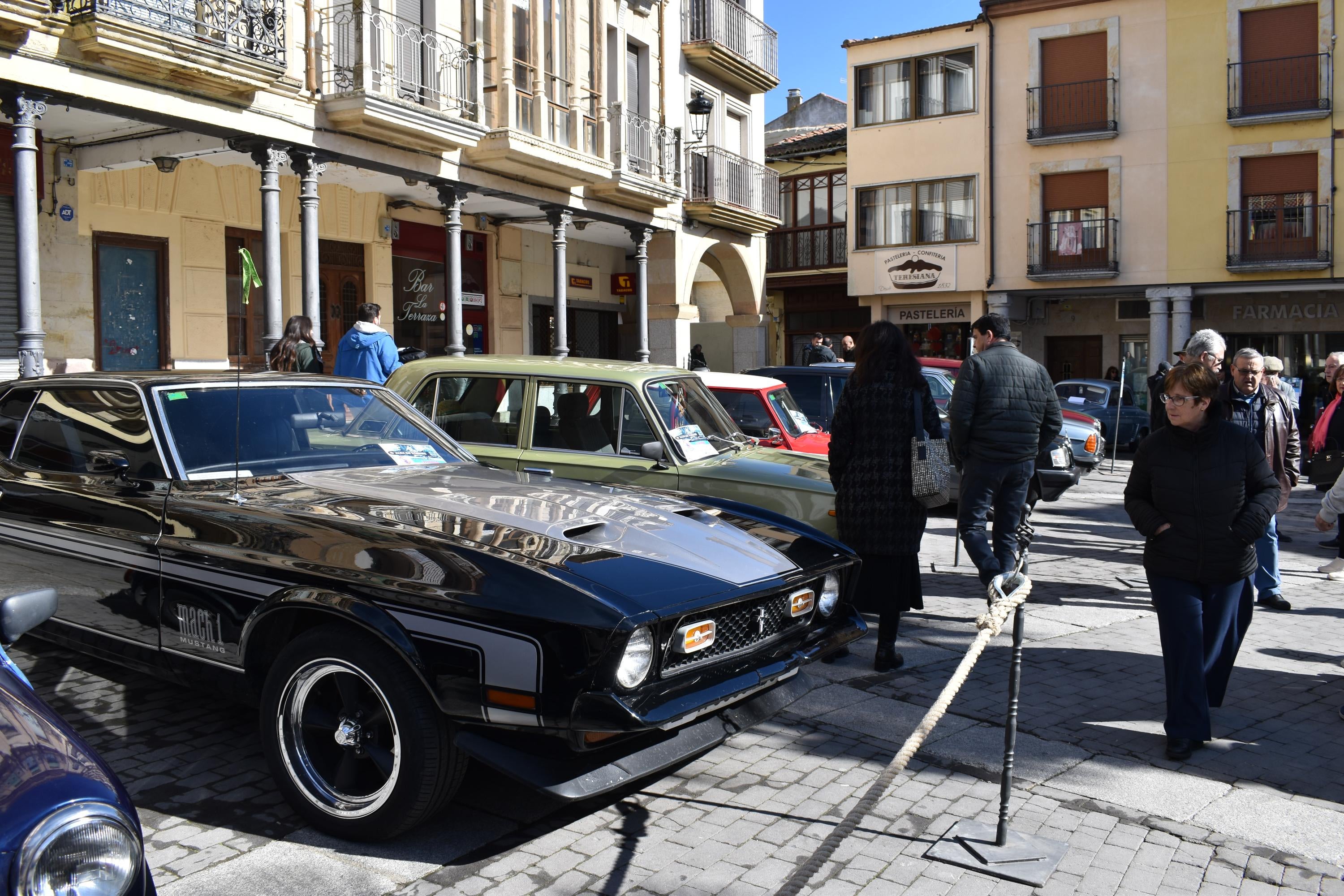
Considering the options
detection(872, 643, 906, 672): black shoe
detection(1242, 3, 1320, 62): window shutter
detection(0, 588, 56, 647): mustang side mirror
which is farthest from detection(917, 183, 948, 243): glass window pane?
detection(0, 588, 56, 647): mustang side mirror

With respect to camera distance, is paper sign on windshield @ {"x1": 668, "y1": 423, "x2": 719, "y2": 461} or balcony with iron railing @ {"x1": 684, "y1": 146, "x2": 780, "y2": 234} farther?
balcony with iron railing @ {"x1": 684, "y1": 146, "x2": 780, "y2": 234}

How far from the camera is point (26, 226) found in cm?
1091

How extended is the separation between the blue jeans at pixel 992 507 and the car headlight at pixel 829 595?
262 centimetres

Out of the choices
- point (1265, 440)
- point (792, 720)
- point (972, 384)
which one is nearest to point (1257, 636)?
point (1265, 440)

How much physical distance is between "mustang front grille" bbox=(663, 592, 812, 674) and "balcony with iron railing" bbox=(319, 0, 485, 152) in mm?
11511

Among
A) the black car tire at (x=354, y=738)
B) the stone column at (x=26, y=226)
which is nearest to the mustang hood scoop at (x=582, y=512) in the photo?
the black car tire at (x=354, y=738)

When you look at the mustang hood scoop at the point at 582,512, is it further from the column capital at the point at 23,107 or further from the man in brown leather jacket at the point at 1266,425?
the column capital at the point at 23,107

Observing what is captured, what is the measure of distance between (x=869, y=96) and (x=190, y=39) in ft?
71.2

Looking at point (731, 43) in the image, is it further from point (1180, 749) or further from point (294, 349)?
point (1180, 749)

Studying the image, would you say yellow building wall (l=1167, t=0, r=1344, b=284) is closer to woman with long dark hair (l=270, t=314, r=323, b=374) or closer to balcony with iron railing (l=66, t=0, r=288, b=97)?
balcony with iron railing (l=66, t=0, r=288, b=97)

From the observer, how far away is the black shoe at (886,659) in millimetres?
5859

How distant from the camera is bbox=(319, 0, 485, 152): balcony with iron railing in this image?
14.0 m

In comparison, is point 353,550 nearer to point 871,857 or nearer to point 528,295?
point 871,857

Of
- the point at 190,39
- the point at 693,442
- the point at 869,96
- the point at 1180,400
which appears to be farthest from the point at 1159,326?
the point at 1180,400
